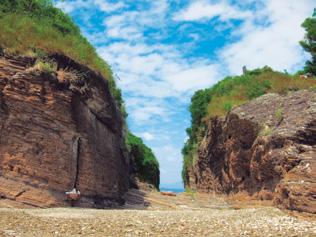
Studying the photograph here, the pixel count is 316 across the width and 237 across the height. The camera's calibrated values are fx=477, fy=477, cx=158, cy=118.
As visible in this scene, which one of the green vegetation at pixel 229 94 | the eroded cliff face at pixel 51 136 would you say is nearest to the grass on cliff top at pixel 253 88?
the green vegetation at pixel 229 94

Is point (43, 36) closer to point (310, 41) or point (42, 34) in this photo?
point (42, 34)

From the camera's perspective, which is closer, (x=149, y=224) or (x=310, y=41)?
(x=149, y=224)

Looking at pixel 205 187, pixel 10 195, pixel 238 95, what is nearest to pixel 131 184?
pixel 205 187

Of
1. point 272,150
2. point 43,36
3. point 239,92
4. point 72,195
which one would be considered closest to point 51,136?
point 72,195

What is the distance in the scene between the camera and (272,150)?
49.7ft

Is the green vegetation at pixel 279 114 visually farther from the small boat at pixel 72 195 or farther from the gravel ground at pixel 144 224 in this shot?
the small boat at pixel 72 195

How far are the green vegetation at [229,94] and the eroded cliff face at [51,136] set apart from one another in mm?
6537

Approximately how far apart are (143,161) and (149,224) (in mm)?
18484

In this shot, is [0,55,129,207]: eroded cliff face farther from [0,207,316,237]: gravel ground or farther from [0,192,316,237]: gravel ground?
[0,207,316,237]: gravel ground

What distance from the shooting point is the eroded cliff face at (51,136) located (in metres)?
13.6

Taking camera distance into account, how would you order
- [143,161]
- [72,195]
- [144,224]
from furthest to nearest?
1. [143,161]
2. [72,195]
3. [144,224]

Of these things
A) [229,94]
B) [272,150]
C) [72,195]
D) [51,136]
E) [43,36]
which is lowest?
[72,195]

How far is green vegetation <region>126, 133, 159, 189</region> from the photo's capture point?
2877 centimetres

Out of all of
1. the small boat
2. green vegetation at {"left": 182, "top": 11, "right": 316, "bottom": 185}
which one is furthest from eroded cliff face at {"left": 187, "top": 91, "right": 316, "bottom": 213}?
the small boat
